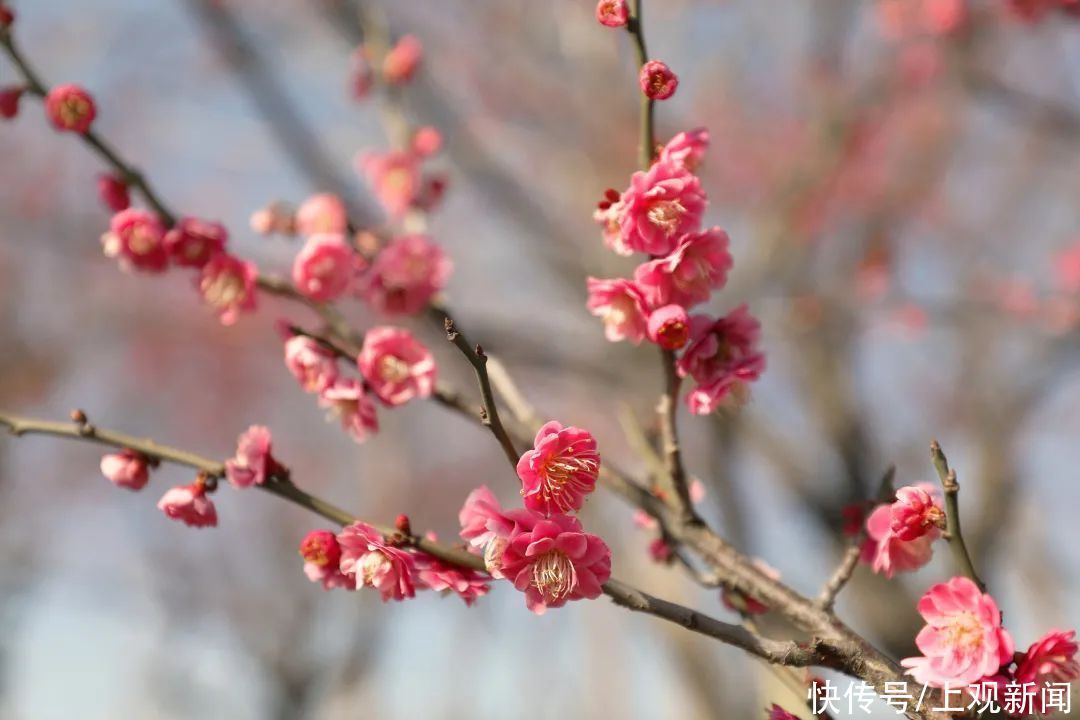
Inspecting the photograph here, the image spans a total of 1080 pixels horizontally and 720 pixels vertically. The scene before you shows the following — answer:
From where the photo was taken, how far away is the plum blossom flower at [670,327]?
1.04m

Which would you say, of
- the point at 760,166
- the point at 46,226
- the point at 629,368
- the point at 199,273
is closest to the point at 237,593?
the point at 46,226

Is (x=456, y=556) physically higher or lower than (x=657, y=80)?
lower

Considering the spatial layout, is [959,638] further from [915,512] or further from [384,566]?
[384,566]

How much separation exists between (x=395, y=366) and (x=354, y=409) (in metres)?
0.09

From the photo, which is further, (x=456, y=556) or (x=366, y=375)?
(x=366, y=375)

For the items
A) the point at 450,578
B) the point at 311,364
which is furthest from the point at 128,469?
the point at 450,578

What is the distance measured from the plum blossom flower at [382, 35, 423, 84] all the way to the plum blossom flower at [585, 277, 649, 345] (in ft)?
4.97

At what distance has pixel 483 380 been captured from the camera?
2.76 feet

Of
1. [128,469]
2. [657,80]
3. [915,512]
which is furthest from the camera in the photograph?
[128,469]

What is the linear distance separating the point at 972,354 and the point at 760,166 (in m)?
3.57

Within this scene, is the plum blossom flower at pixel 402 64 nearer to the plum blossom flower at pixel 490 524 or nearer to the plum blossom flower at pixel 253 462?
the plum blossom flower at pixel 253 462

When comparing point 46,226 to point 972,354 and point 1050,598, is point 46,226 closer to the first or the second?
point 972,354

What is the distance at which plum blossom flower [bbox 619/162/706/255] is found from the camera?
3.34 feet

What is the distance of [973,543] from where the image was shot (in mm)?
3662
